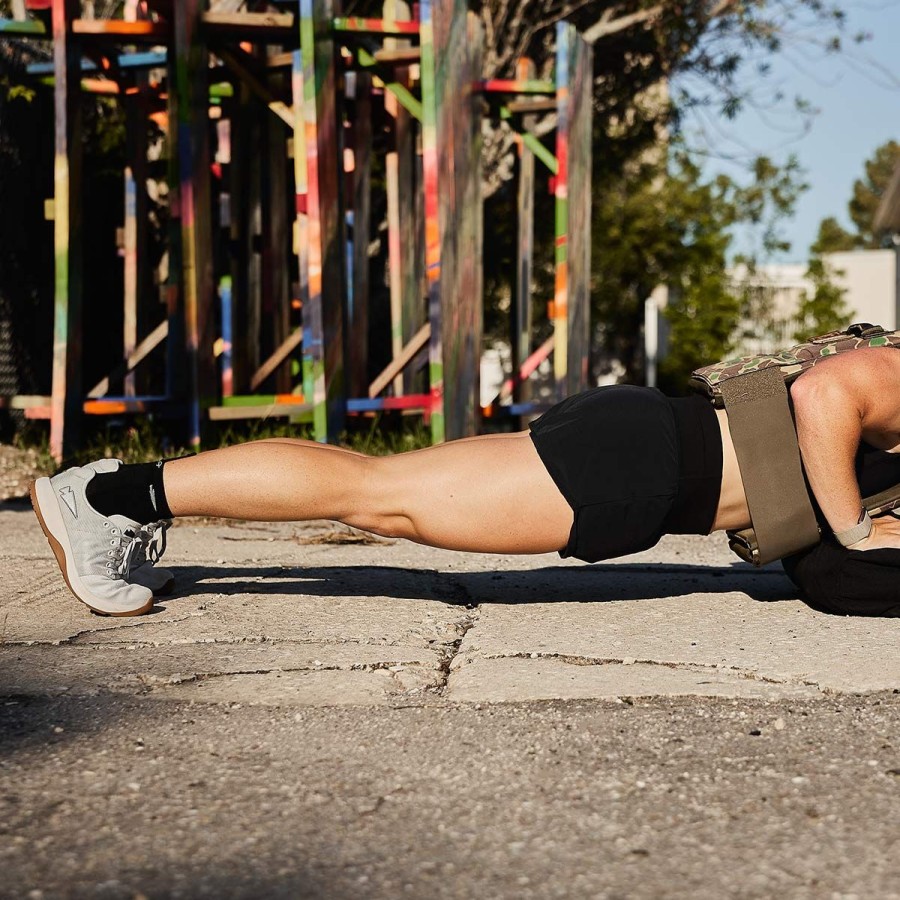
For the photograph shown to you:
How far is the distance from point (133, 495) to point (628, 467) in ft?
3.37

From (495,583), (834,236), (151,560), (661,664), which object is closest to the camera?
(661,664)

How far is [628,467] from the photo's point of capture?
104 inches

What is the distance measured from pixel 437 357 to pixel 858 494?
2987 millimetres

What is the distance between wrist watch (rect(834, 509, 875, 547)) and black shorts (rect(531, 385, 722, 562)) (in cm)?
27

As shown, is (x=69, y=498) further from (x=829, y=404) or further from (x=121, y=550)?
(x=829, y=404)

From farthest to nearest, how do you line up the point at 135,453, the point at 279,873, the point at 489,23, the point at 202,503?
the point at 489,23 → the point at 135,453 → the point at 202,503 → the point at 279,873

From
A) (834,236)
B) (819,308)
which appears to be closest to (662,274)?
(819,308)

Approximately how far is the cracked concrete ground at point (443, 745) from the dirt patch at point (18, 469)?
1.99 meters

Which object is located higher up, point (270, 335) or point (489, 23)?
point (489, 23)

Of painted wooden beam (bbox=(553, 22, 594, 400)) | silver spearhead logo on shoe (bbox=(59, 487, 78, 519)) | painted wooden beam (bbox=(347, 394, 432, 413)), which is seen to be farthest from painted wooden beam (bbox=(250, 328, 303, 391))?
silver spearhead logo on shoe (bbox=(59, 487, 78, 519))

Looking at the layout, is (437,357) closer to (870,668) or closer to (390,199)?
(390,199)

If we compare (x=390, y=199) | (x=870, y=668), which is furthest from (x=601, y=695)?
(x=390, y=199)

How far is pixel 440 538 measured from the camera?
2711 mm

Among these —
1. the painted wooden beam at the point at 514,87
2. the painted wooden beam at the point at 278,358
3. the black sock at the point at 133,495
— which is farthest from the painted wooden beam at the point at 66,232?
the black sock at the point at 133,495
